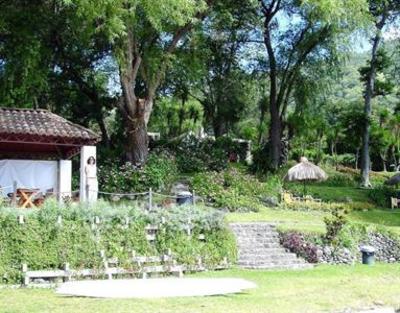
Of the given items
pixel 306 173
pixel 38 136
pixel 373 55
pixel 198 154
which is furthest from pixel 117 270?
pixel 373 55

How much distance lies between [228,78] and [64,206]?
2900cm

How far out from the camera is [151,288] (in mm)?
13516

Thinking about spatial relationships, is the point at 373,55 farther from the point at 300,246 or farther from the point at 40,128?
the point at 40,128

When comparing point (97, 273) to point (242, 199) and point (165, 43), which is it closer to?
point (242, 199)

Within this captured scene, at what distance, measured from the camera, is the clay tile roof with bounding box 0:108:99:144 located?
2028cm

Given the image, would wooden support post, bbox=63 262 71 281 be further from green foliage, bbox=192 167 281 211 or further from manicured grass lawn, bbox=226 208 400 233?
green foliage, bbox=192 167 281 211

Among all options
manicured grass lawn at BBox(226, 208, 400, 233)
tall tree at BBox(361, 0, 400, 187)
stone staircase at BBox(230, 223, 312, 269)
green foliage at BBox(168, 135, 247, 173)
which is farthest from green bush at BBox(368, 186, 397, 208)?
stone staircase at BBox(230, 223, 312, 269)

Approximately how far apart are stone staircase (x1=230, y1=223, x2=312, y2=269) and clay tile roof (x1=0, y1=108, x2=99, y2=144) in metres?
5.92

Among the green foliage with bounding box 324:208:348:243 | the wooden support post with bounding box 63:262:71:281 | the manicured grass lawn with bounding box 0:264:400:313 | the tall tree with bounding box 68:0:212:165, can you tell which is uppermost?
the tall tree with bounding box 68:0:212:165

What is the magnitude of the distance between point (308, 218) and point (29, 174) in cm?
1065

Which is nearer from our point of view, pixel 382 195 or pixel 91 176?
pixel 91 176

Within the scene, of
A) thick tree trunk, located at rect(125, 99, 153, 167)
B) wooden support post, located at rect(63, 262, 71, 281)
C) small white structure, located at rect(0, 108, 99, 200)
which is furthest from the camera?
thick tree trunk, located at rect(125, 99, 153, 167)

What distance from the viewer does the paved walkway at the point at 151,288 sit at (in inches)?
505

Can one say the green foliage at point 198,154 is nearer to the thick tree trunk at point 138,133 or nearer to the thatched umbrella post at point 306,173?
the thick tree trunk at point 138,133
